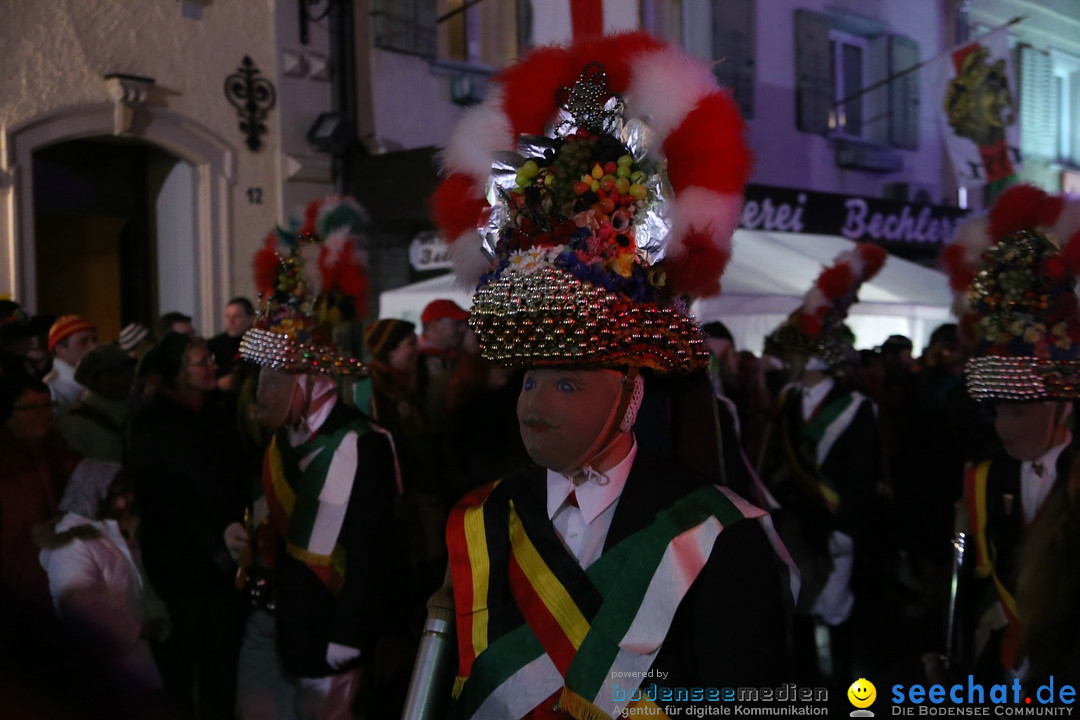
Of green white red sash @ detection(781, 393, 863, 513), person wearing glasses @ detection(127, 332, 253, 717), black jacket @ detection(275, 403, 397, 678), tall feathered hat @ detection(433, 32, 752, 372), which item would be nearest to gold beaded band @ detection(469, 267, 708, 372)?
tall feathered hat @ detection(433, 32, 752, 372)

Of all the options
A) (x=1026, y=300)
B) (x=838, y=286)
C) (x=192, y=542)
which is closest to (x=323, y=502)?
(x=192, y=542)

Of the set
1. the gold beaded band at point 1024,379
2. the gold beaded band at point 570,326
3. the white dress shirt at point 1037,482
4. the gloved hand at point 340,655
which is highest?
the gold beaded band at point 570,326

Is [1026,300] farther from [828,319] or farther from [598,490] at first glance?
[828,319]

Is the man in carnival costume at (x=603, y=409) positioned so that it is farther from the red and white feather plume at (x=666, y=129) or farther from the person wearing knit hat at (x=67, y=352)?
the person wearing knit hat at (x=67, y=352)

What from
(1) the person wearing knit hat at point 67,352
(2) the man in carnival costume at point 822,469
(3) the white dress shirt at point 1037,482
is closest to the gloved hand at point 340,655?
(3) the white dress shirt at point 1037,482

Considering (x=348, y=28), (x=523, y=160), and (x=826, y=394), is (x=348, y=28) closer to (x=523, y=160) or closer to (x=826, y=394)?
(x=826, y=394)

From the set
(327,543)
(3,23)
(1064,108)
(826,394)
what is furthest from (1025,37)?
(327,543)

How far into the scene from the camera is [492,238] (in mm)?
2623

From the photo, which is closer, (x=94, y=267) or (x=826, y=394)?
(x=826, y=394)

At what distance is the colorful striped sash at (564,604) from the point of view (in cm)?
227

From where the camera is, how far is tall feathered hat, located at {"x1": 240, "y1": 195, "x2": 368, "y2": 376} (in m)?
4.39

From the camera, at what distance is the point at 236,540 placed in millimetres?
4547

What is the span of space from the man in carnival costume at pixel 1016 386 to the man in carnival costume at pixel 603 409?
6.00 feet

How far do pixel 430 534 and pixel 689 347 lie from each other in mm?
3142
